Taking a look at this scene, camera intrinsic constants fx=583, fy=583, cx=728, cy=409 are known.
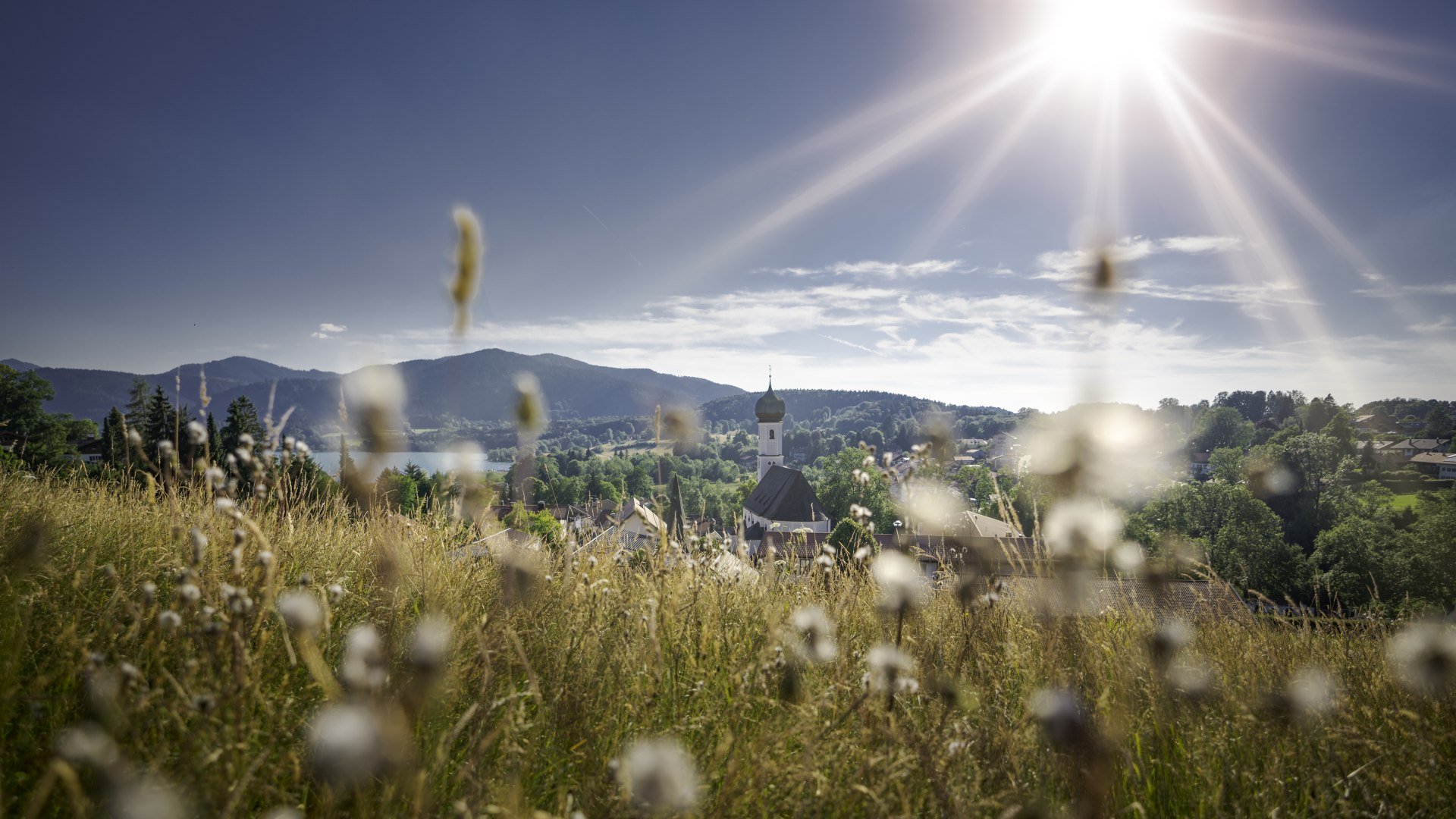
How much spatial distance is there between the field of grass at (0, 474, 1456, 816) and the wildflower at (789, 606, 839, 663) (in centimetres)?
7

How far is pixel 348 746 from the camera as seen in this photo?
129 centimetres

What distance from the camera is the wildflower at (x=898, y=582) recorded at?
2529mm

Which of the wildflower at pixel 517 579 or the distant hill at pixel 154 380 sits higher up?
the distant hill at pixel 154 380

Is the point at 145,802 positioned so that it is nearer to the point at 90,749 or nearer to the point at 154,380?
the point at 90,749

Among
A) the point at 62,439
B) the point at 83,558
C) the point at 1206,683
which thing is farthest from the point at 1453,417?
the point at 62,439

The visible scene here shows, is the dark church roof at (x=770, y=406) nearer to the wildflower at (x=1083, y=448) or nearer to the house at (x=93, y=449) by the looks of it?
the house at (x=93, y=449)

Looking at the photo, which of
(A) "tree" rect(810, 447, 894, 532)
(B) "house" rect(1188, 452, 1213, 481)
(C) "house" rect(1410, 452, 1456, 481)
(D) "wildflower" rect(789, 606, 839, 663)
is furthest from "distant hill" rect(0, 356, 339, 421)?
(B) "house" rect(1188, 452, 1213, 481)

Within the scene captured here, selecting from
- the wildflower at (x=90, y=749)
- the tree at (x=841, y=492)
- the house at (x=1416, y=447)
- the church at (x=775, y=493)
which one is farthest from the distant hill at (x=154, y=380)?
the house at (x=1416, y=447)

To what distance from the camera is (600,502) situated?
5.32 m

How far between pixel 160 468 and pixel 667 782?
2.97 meters

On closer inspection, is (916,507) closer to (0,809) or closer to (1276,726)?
(1276,726)

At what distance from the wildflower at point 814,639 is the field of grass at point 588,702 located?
7 centimetres

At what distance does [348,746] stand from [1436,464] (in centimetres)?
10907

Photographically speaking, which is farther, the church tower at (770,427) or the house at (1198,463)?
the house at (1198,463)
